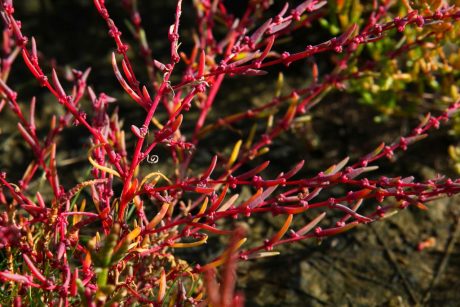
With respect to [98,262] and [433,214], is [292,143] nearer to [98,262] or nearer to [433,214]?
[433,214]

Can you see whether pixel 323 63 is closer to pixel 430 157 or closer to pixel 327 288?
pixel 430 157

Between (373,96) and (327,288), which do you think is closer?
(327,288)

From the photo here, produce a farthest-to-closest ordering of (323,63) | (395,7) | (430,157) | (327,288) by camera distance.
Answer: (323,63)
(430,157)
(395,7)
(327,288)

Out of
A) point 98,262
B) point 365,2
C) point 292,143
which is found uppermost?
point 365,2

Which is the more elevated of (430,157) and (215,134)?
(215,134)

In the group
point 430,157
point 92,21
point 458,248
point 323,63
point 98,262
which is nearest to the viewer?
point 98,262

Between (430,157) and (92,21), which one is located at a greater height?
(92,21)

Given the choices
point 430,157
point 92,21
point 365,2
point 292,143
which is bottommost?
point 430,157

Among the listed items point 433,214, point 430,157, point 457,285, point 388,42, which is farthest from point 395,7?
point 457,285

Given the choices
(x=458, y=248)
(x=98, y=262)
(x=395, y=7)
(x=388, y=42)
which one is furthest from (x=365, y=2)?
(x=98, y=262)
